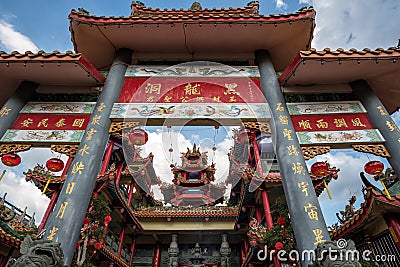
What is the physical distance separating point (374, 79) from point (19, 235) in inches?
397

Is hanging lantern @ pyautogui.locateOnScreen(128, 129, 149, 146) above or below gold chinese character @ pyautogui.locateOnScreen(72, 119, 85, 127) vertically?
above

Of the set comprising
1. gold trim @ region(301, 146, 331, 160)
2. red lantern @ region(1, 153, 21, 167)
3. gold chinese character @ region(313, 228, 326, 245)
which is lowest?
gold chinese character @ region(313, 228, 326, 245)

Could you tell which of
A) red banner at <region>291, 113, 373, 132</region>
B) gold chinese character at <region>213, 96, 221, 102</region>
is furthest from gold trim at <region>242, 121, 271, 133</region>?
gold chinese character at <region>213, 96, 221, 102</region>

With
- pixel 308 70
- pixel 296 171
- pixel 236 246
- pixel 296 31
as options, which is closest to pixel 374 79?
pixel 308 70

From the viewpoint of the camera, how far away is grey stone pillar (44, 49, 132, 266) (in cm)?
367

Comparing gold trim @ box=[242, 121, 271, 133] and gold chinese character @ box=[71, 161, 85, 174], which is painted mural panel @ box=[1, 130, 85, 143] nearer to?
gold chinese character @ box=[71, 161, 85, 174]

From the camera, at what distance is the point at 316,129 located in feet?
16.2

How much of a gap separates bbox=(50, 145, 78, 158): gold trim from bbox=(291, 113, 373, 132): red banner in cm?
439

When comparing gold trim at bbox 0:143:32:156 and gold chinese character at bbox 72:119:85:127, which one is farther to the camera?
gold chinese character at bbox 72:119:85:127

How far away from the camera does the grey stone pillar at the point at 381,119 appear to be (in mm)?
4535

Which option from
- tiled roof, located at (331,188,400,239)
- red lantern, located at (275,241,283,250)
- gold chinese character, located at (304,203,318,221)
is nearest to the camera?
gold chinese character, located at (304,203,318,221)

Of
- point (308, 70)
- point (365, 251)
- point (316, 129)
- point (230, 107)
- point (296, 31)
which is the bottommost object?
point (365, 251)

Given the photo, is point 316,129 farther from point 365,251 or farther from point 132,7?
point 132,7

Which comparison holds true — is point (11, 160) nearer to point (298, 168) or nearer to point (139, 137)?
point (139, 137)
